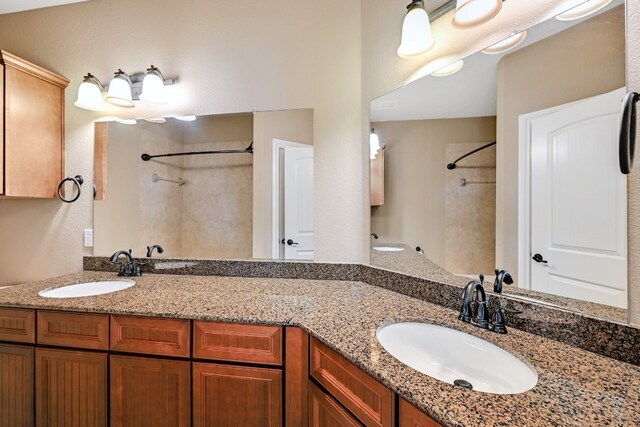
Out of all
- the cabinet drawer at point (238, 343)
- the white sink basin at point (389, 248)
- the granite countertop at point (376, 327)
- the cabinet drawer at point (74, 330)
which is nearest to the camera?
the granite countertop at point (376, 327)

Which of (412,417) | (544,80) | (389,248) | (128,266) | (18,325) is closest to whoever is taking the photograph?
(412,417)

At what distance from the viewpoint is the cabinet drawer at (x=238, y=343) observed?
44.7 inches

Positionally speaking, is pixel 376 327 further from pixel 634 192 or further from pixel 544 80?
pixel 544 80

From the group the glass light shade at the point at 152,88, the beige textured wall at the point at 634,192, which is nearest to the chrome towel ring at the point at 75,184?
the glass light shade at the point at 152,88

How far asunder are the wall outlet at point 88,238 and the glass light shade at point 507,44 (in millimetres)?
2479

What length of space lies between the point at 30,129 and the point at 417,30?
233 cm

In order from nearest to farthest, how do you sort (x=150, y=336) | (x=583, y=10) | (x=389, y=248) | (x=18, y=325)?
(x=583, y=10) → (x=150, y=336) → (x=18, y=325) → (x=389, y=248)

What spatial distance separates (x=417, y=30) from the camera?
129 centimetres

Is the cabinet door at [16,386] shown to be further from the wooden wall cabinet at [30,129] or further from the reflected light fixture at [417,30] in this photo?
the reflected light fixture at [417,30]

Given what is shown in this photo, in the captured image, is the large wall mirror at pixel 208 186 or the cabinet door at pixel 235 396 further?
the large wall mirror at pixel 208 186

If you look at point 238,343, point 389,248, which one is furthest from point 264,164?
point 238,343

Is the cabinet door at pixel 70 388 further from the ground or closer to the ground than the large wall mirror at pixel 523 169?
closer to the ground

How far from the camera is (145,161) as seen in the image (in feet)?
6.27

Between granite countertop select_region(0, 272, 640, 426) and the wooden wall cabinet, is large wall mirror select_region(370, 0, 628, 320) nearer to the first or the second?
granite countertop select_region(0, 272, 640, 426)
